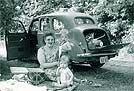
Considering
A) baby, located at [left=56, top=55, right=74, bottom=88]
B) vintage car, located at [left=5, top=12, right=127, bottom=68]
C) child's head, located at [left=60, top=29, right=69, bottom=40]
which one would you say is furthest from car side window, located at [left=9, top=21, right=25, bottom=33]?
baby, located at [left=56, top=55, right=74, bottom=88]

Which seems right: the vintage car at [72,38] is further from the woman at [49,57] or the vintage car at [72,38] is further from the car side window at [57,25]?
the woman at [49,57]

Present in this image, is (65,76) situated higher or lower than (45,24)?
lower

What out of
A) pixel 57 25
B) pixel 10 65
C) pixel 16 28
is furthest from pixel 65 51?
pixel 10 65

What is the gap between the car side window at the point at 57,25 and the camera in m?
10.7

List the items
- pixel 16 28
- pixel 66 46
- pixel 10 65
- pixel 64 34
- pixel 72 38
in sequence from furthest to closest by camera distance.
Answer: pixel 10 65 < pixel 16 28 < pixel 72 38 < pixel 64 34 < pixel 66 46

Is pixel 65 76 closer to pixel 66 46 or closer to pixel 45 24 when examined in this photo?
pixel 66 46

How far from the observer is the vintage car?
32.8 ft

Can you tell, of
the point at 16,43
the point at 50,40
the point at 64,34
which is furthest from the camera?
the point at 16,43

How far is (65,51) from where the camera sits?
967 cm

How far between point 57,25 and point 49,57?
462 centimetres

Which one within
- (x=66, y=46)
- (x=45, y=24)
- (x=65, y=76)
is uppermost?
(x=45, y=24)

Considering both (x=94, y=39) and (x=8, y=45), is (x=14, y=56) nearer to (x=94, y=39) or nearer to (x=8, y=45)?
(x=8, y=45)

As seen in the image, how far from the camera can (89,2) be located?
695 inches

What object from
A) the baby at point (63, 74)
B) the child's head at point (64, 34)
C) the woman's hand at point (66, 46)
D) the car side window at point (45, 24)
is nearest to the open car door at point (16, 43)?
the car side window at point (45, 24)
